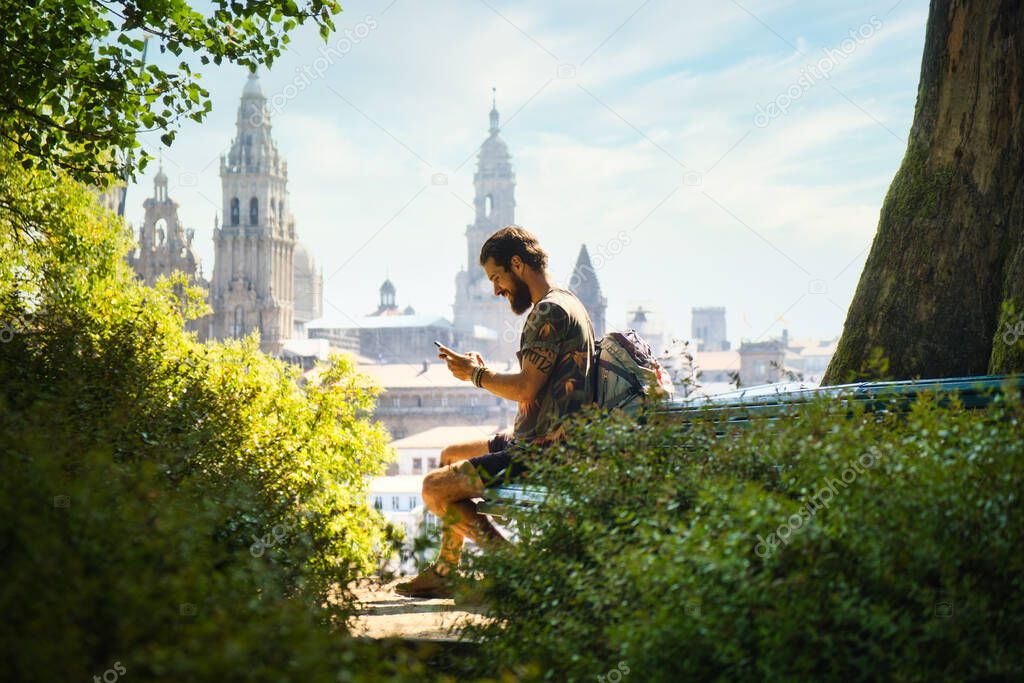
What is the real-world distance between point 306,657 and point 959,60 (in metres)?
4.36

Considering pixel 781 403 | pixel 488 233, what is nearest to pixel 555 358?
pixel 781 403

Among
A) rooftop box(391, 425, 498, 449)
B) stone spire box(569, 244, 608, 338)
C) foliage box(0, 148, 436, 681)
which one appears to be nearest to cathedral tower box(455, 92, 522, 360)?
stone spire box(569, 244, 608, 338)

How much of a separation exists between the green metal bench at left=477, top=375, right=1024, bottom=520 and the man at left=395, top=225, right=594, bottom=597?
165 millimetres

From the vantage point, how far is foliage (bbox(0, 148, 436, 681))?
6.47 ft

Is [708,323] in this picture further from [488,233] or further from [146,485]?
[146,485]

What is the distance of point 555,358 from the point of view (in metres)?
4.42

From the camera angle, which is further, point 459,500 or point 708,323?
point 708,323

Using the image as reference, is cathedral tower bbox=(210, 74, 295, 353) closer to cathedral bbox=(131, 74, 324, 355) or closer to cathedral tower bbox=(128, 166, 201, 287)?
cathedral bbox=(131, 74, 324, 355)

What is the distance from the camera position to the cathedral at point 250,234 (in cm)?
9123

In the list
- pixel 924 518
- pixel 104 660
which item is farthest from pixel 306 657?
pixel 924 518

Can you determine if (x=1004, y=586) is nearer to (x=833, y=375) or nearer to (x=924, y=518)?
(x=924, y=518)

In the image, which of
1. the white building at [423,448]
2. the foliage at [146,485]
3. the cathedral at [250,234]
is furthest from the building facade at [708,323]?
the foliage at [146,485]

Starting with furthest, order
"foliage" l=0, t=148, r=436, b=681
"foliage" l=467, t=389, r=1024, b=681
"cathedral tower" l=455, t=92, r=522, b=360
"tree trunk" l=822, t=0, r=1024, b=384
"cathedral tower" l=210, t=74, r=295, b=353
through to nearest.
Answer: "cathedral tower" l=455, t=92, r=522, b=360, "cathedral tower" l=210, t=74, r=295, b=353, "tree trunk" l=822, t=0, r=1024, b=384, "foliage" l=467, t=389, r=1024, b=681, "foliage" l=0, t=148, r=436, b=681

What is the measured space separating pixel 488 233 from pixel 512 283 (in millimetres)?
123458
